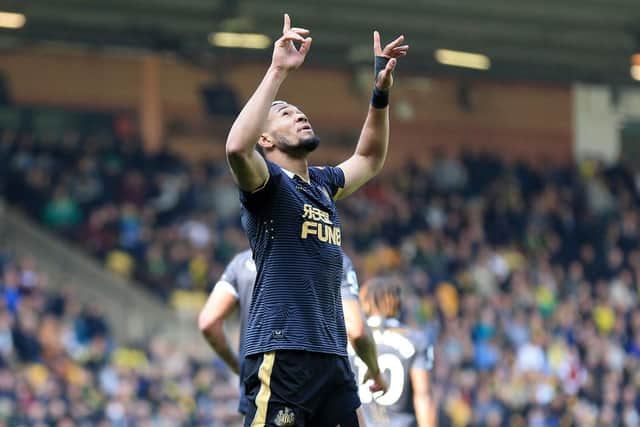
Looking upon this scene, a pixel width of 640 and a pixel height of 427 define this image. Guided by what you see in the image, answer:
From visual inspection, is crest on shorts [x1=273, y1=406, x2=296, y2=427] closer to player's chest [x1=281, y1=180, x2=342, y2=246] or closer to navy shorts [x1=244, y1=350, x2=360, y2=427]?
navy shorts [x1=244, y1=350, x2=360, y2=427]

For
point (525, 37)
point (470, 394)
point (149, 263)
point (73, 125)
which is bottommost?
point (470, 394)

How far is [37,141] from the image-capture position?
22906 millimetres

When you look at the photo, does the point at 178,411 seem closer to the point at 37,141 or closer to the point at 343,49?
the point at 37,141

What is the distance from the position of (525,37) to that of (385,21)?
130 inches

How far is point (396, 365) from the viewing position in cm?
873

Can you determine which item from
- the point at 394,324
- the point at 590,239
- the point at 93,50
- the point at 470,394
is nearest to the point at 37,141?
the point at 93,50

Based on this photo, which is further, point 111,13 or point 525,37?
point 525,37

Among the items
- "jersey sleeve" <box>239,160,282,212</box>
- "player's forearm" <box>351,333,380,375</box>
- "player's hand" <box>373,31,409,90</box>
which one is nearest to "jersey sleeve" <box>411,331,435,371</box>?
"player's forearm" <box>351,333,380,375</box>

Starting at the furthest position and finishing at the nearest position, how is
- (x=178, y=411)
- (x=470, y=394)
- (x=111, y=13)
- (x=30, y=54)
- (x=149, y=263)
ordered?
(x=30, y=54) → (x=111, y=13) → (x=149, y=263) → (x=470, y=394) → (x=178, y=411)

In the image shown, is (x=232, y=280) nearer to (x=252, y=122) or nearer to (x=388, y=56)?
(x=388, y=56)

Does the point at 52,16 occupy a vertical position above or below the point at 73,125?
above

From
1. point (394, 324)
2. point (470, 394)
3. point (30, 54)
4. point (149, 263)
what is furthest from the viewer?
point (30, 54)

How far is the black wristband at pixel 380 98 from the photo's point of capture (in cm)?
698

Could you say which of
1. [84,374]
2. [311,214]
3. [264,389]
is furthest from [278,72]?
[84,374]
